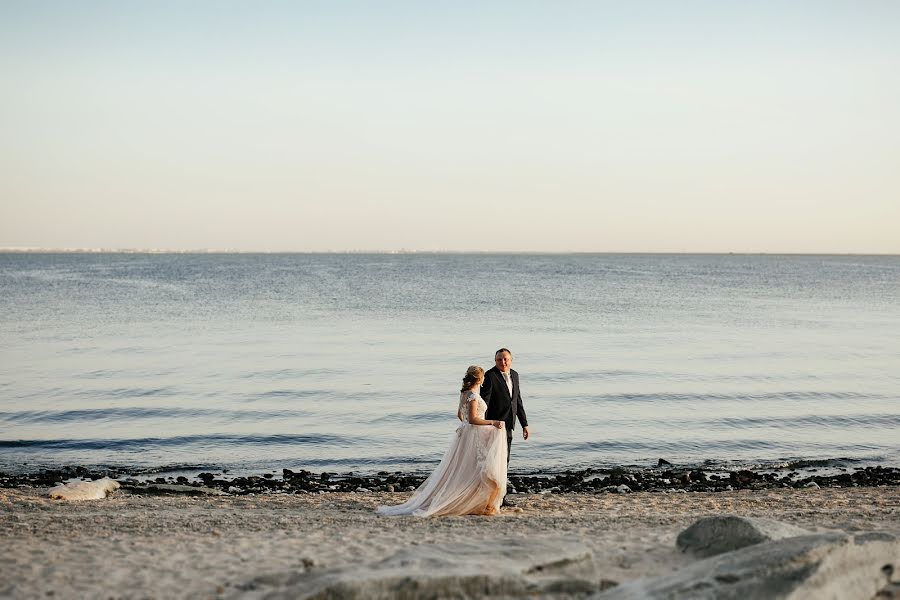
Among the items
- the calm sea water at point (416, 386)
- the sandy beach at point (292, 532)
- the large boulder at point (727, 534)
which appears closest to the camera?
the sandy beach at point (292, 532)

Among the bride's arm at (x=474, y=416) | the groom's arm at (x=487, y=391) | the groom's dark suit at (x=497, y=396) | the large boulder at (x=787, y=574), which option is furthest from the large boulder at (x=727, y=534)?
the groom's arm at (x=487, y=391)

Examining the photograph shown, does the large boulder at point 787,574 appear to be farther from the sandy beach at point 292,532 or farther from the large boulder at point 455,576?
the sandy beach at point 292,532

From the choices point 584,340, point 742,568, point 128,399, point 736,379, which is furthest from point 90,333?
point 742,568

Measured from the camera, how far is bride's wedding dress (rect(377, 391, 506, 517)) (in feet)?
34.7

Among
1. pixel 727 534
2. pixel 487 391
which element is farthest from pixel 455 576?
pixel 487 391

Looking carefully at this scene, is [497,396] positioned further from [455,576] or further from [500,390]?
[455,576]

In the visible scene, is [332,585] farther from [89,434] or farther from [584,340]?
[584,340]

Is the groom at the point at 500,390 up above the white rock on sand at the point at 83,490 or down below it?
above

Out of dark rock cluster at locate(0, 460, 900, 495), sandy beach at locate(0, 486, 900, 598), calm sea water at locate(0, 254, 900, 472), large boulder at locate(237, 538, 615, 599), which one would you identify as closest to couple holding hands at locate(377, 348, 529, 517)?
sandy beach at locate(0, 486, 900, 598)

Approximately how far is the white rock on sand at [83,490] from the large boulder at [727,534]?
8464mm

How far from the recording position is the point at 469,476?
34.9ft

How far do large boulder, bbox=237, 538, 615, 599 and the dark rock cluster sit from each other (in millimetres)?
5867

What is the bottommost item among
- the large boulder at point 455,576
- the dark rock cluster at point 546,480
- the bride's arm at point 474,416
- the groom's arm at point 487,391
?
the dark rock cluster at point 546,480

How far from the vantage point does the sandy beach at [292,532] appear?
275 inches
